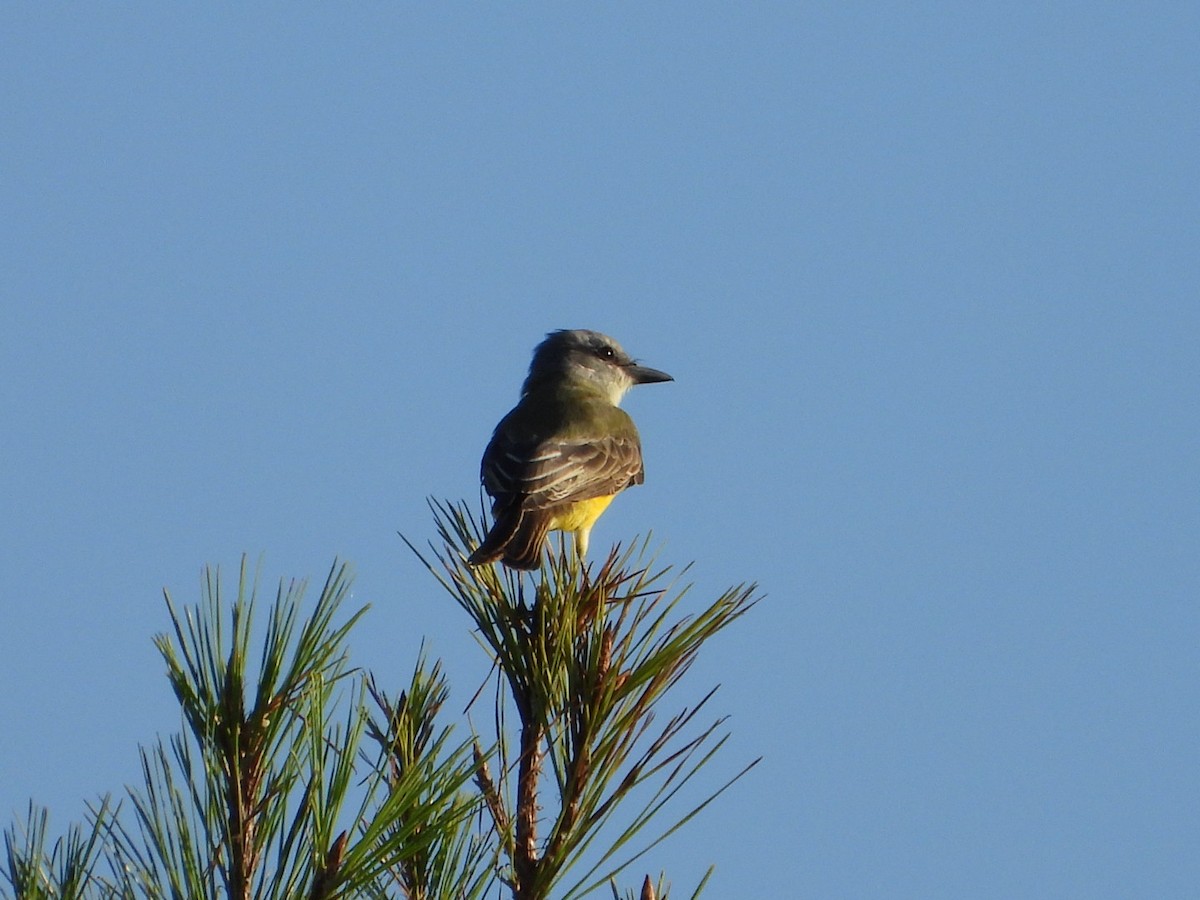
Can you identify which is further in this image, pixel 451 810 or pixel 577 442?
pixel 577 442

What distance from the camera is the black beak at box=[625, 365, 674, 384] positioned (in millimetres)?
9508

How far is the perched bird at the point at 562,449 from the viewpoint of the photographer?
4.91m

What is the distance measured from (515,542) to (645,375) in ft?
17.2

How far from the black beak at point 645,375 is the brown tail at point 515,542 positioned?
14.5 feet

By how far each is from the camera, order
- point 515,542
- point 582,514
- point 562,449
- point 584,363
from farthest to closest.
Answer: point 584,363 → point 582,514 → point 562,449 → point 515,542

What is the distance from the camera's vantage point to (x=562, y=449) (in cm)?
666

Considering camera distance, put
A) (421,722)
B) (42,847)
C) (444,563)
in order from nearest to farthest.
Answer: (42,847) → (421,722) → (444,563)

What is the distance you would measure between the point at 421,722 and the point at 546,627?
314mm

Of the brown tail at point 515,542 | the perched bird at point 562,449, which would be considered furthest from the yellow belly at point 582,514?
the brown tail at point 515,542

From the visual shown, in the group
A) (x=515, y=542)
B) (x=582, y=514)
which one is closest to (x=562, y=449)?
(x=582, y=514)

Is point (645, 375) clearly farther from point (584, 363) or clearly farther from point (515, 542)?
point (515, 542)

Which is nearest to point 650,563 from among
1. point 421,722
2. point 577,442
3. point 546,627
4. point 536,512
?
point 546,627

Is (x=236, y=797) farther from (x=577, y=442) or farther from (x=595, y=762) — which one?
(x=577, y=442)

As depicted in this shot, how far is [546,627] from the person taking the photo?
3.17 meters
